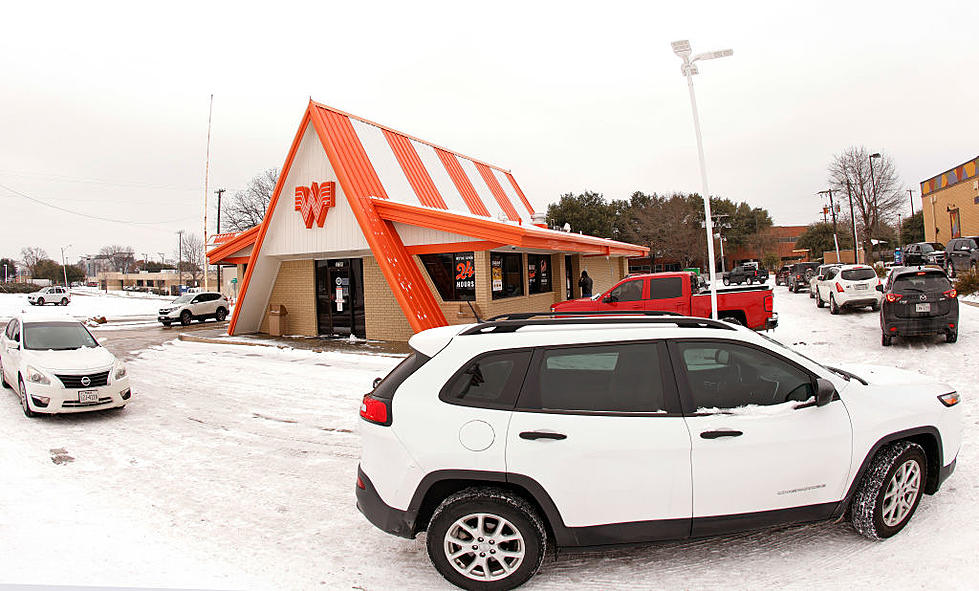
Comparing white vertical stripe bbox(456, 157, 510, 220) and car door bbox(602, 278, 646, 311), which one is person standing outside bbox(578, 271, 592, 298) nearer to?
white vertical stripe bbox(456, 157, 510, 220)

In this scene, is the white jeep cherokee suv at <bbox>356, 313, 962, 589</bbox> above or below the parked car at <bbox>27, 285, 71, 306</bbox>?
below

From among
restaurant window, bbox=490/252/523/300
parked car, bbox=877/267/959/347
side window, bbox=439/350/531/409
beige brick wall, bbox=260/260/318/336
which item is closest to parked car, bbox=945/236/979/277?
parked car, bbox=877/267/959/347

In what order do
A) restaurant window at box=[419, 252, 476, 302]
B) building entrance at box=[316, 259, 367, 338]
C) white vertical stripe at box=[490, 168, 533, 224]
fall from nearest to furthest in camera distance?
restaurant window at box=[419, 252, 476, 302]
building entrance at box=[316, 259, 367, 338]
white vertical stripe at box=[490, 168, 533, 224]

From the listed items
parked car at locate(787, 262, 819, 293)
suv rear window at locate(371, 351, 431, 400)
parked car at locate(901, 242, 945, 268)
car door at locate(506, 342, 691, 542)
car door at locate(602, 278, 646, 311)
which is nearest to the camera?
car door at locate(506, 342, 691, 542)

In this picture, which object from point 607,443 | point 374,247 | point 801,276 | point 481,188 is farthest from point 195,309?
point 801,276

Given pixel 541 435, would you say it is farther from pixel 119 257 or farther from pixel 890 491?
pixel 119 257

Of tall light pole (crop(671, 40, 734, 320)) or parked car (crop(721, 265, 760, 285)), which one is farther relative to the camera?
parked car (crop(721, 265, 760, 285))

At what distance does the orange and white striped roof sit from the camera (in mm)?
17125

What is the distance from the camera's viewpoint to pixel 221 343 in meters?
18.1

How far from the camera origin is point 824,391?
141 inches

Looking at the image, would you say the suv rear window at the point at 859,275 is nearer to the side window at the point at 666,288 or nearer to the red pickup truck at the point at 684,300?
the red pickup truck at the point at 684,300

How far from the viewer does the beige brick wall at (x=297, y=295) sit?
19.3 meters

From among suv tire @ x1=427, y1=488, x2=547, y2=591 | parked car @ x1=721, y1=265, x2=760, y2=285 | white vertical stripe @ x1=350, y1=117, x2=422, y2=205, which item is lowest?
suv tire @ x1=427, y1=488, x2=547, y2=591

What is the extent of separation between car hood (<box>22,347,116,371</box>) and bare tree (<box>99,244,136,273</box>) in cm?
12908
